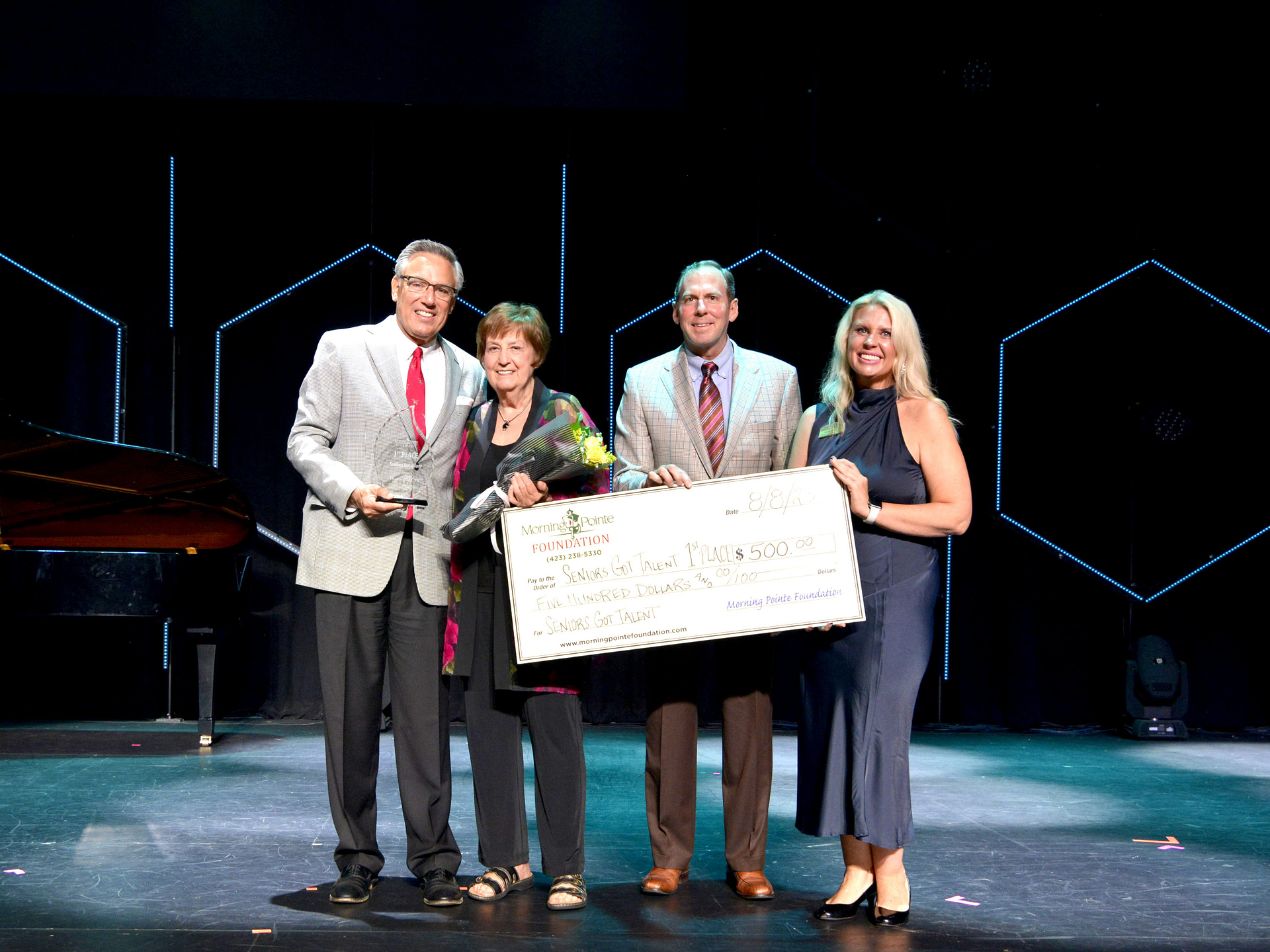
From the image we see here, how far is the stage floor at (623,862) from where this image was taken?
96.4 inches

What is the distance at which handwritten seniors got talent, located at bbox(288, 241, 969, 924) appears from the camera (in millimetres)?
2561

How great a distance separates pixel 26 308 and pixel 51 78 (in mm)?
1207

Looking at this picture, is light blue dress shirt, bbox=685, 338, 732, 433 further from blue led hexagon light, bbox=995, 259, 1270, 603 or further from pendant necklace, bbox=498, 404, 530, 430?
blue led hexagon light, bbox=995, 259, 1270, 603

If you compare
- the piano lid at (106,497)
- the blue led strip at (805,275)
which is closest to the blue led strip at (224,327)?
the piano lid at (106,497)

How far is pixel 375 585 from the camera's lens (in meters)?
2.62

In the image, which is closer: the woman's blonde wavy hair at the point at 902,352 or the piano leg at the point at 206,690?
the woman's blonde wavy hair at the point at 902,352

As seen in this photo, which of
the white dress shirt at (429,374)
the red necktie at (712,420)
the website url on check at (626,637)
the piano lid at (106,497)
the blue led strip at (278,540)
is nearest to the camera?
the website url on check at (626,637)

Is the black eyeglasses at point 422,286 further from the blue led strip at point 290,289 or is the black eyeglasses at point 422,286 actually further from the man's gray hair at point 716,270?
the blue led strip at point 290,289

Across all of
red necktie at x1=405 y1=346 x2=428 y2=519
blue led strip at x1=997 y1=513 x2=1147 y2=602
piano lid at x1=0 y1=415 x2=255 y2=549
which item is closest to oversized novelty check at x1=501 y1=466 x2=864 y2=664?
red necktie at x1=405 y1=346 x2=428 y2=519

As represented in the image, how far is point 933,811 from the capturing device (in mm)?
3871

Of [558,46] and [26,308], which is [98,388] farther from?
[558,46]

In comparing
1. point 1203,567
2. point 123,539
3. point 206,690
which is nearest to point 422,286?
point 123,539

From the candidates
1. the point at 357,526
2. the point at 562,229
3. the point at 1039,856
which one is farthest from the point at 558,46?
the point at 1039,856

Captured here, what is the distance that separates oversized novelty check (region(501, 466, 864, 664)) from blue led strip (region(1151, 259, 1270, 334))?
4.46 m
